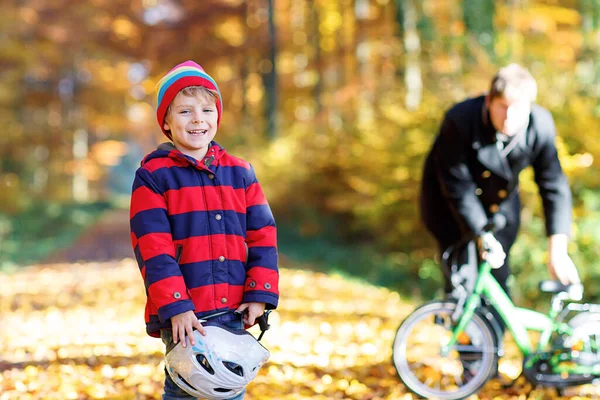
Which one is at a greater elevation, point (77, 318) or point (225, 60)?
point (225, 60)

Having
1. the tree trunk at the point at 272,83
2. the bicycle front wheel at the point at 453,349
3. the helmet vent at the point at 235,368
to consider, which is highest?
the tree trunk at the point at 272,83

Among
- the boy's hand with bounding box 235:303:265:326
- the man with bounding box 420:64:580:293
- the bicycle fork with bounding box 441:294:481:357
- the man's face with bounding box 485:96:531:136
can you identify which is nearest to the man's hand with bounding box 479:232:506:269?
the man with bounding box 420:64:580:293

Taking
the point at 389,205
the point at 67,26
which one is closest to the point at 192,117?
the point at 389,205

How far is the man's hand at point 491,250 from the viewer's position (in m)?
3.90

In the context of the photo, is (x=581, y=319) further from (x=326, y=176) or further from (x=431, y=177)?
(x=326, y=176)

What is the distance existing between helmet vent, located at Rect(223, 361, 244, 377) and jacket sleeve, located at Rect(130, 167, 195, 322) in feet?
0.87

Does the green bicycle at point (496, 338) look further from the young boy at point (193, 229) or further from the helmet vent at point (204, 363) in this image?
the helmet vent at point (204, 363)

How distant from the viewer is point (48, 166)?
83.8 feet

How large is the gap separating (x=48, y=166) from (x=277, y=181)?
47.8 ft

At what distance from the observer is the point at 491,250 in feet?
12.9

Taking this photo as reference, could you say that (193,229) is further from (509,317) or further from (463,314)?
A: (509,317)

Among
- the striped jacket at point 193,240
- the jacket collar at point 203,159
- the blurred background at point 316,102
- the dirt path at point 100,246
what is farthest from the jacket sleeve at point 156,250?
the dirt path at point 100,246

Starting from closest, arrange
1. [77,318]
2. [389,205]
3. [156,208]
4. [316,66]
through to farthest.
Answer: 1. [156,208]
2. [77,318]
3. [389,205]
4. [316,66]

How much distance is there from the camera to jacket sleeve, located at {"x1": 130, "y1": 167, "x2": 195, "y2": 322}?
2.42 meters
